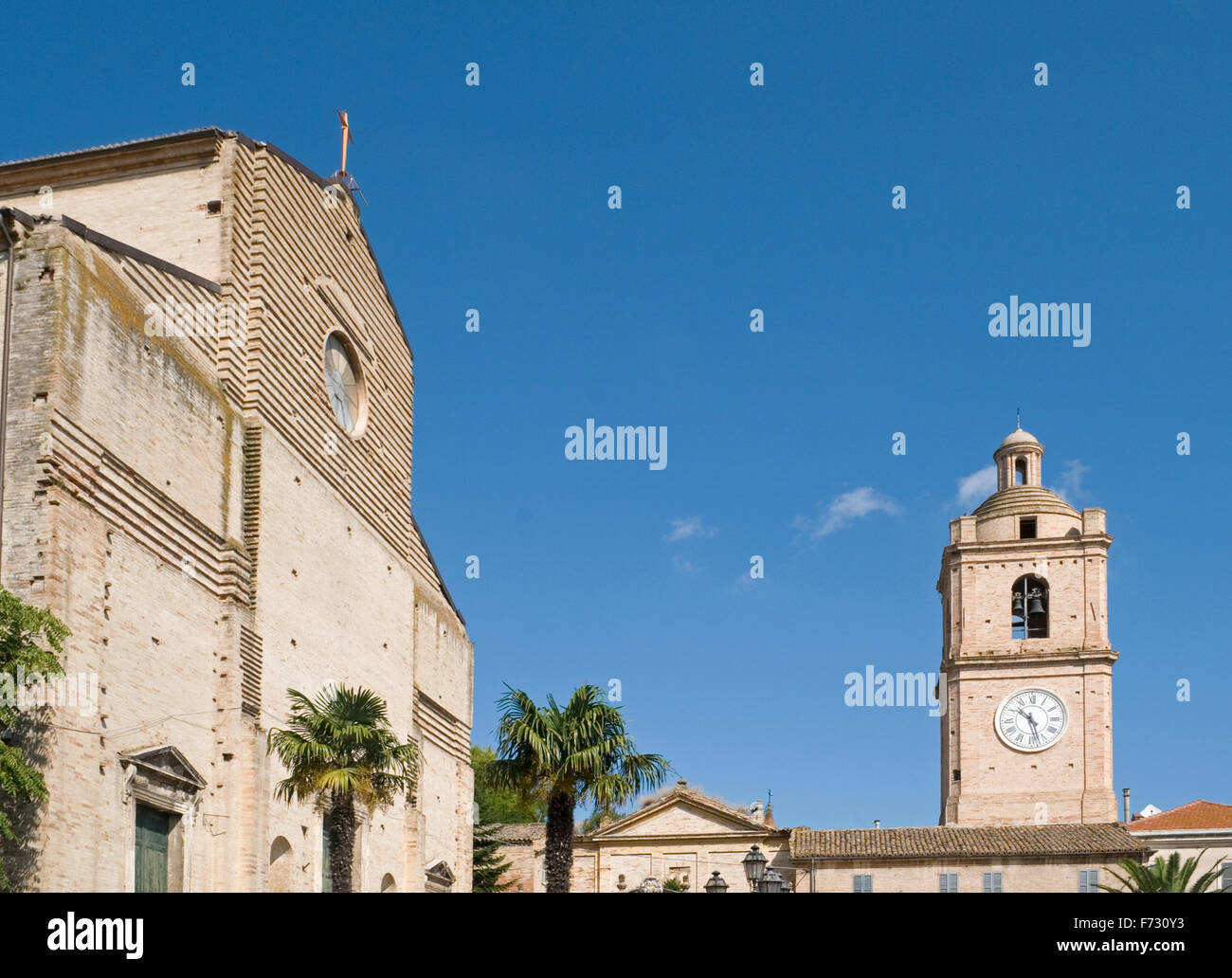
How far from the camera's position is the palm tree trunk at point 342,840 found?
22.8 meters

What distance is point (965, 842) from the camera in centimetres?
5138

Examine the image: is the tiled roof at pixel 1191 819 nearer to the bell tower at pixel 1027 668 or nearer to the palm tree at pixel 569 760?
the bell tower at pixel 1027 668

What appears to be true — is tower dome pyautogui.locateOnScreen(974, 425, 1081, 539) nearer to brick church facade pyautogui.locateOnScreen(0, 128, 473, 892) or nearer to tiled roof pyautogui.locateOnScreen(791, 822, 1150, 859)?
tiled roof pyautogui.locateOnScreen(791, 822, 1150, 859)

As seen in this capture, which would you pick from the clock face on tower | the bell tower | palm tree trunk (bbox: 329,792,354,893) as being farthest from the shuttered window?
the clock face on tower

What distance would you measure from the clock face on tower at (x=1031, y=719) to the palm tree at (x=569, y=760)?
3130 cm

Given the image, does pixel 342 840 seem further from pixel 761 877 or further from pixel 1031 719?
pixel 1031 719

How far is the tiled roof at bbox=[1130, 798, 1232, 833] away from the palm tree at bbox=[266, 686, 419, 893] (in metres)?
41.5

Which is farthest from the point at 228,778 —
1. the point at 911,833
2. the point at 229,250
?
the point at 911,833

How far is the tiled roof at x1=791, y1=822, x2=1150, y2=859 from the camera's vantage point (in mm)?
50031

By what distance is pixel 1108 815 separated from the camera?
5434cm

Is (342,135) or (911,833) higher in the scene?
(342,135)

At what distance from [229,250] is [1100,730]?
3998 cm

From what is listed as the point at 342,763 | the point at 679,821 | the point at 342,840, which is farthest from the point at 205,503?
the point at 679,821
